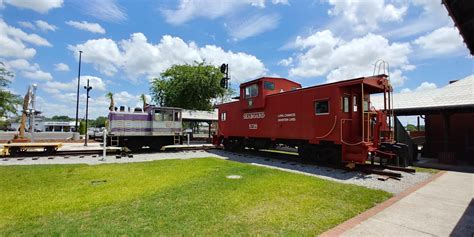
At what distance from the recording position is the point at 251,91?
15.9 metres

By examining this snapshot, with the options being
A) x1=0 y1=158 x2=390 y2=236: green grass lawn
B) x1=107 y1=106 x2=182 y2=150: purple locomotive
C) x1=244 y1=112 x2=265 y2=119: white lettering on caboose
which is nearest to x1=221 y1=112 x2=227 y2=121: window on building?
x1=244 y1=112 x2=265 y2=119: white lettering on caboose

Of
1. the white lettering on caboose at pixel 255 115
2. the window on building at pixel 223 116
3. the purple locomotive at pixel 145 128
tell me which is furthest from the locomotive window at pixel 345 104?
the purple locomotive at pixel 145 128

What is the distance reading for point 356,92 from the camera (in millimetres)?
11406

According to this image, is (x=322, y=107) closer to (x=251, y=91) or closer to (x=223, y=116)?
(x=251, y=91)

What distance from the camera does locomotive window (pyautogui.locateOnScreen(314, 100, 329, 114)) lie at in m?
11.4

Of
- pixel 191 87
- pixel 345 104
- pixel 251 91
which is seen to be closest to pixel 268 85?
pixel 251 91

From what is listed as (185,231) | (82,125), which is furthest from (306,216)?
(82,125)

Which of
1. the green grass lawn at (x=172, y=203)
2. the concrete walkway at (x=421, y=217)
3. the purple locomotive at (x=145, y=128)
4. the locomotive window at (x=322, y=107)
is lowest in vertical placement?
the concrete walkway at (x=421, y=217)

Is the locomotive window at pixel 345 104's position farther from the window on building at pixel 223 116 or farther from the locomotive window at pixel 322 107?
the window on building at pixel 223 116

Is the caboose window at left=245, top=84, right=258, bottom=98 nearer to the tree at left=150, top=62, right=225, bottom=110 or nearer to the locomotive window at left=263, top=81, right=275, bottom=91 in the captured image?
the locomotive window at left=263, top=81, right=275, bottom=91

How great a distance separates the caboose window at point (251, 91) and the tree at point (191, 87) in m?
19.2

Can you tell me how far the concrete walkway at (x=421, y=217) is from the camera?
178 inches

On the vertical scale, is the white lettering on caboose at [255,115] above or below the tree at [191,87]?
below

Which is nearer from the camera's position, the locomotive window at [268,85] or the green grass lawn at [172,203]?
the green grass lawn at [172,203]
